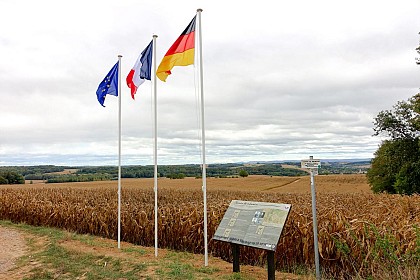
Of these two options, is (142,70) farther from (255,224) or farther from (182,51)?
(255,224)

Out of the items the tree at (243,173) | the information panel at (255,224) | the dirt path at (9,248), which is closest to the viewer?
the information panel at (255,224)

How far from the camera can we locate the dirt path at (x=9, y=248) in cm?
923

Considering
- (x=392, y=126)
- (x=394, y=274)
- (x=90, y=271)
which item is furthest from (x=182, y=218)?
(x=392, y=126)

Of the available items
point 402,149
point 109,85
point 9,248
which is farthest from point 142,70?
point 402,149

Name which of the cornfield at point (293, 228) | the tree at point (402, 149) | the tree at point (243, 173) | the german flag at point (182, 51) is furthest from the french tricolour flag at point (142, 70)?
the tree at point (243, 173)

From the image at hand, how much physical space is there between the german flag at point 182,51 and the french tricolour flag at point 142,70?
1250 millimetres

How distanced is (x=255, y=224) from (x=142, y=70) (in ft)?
18.1

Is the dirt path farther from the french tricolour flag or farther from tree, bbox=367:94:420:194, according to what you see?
tree, bbox=367:94:420:194

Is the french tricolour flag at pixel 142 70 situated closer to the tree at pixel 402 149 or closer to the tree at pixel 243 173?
the tree at pixel 402 149

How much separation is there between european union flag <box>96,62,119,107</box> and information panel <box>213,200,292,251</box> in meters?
5.58

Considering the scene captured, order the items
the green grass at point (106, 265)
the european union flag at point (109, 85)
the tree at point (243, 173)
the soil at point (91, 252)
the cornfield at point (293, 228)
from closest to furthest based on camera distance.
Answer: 1. the cornfield at point (293, 228)
2. the green grass at point (106, 265)
3. the soil at point (91, 252)
4. the european union flag at point (109, 85)
5. the tree at point (243, 173)

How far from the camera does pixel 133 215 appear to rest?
12.8 meters

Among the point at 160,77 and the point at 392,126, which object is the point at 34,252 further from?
the point at 392,126

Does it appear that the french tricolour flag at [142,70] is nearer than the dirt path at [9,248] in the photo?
No
